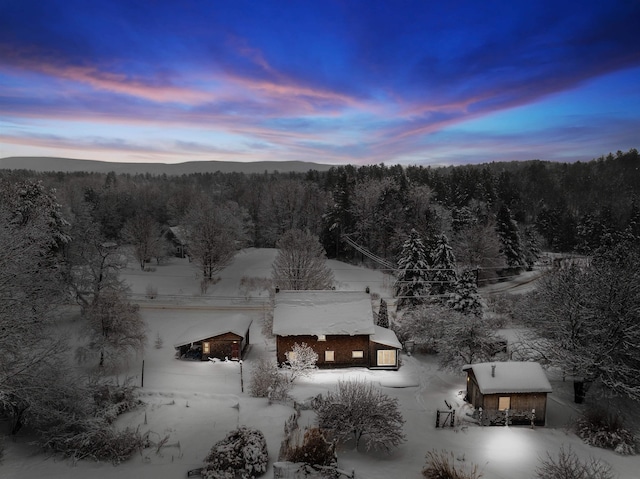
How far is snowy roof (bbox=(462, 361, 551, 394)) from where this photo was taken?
24.0 metres

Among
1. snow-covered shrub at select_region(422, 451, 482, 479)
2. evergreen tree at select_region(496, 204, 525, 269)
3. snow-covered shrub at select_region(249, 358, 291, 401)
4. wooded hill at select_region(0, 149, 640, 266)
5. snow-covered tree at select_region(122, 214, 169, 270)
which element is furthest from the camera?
wooded hill at select_region(0, 149, 640, 266)

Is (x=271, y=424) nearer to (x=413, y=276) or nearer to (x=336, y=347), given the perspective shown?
(x=336, y=347)

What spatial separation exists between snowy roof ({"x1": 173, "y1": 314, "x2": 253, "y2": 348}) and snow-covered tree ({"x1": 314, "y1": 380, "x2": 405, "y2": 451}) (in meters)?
14.6

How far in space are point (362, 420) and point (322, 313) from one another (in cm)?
1448

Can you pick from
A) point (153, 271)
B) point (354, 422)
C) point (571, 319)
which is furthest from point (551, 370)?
point (153, 271)

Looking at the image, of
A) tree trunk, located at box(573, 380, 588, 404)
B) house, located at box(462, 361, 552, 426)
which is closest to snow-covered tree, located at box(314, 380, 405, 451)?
house, located at box(462, 361, 552, 426)

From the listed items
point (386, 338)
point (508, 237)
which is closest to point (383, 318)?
point (386, 338)

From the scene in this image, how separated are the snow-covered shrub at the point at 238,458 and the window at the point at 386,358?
16.8 meters

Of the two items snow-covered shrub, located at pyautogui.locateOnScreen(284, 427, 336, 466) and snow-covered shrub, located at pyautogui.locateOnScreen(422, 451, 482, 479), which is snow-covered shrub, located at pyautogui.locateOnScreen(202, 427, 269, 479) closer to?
snow-covered shrub, located at pyautogui.locateOnScreen(284, 427, 336, 466)

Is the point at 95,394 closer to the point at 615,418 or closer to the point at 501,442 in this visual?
the point at 501,442

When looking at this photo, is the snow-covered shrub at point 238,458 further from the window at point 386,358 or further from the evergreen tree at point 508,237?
the evergreen tree at point 508,237

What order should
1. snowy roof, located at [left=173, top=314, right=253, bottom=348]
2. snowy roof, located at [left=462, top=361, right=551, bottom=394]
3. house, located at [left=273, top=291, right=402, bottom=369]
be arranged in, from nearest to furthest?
snowy roof, located at [left=462, top=361, right=551, bottom=394]
house, located at [left=273, top=291, right=402, bottom=369]
snowy roof, located at [left=173, top=314, right=253, bottom=348]

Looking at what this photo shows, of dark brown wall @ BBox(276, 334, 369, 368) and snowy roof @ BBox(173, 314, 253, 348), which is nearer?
dark brown wall @ BBox(276, 334, 369, 368)

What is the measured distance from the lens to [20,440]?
63.5 ft
